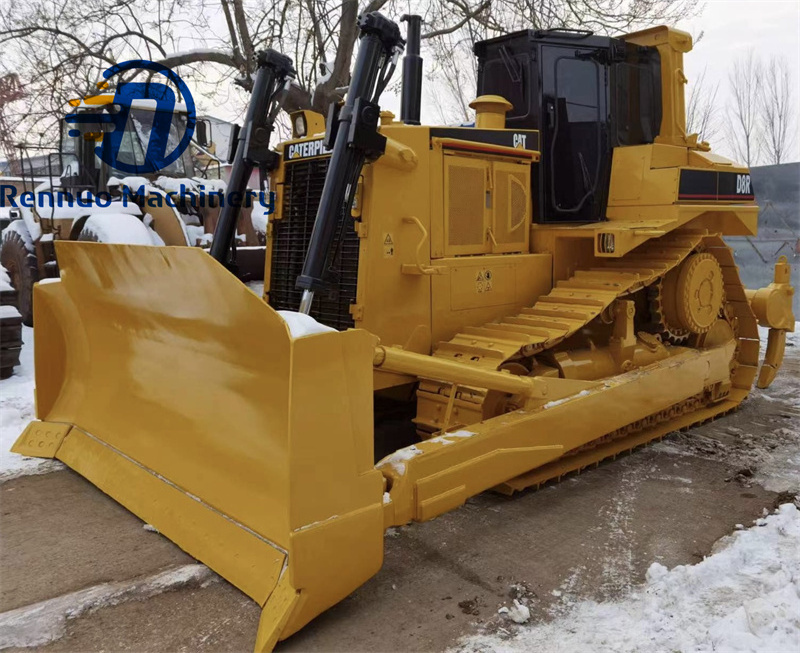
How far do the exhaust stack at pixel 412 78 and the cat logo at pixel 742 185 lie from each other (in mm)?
2788

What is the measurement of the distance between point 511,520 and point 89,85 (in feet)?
35.2

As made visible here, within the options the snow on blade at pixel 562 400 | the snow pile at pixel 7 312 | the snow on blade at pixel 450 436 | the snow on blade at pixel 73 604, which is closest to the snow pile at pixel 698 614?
the snow on blade at pixel 450 436

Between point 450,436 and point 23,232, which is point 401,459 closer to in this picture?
point 450,436

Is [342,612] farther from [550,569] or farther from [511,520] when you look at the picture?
[511,520]

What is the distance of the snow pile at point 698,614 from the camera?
281cm

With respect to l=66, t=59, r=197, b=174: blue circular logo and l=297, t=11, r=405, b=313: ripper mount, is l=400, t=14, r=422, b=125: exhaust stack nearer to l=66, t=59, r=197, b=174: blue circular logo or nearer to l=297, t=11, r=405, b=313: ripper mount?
l=297, t=11, r=405, b=313: ripper mount

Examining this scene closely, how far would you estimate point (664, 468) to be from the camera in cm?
491

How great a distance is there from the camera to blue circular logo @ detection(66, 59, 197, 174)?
9695 mm

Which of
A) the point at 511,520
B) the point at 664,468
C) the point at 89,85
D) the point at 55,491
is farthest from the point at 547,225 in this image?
the point at 89,85

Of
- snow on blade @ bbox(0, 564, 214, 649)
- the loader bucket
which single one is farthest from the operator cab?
snow on blade @ bbox(0, 564, 214, 649)

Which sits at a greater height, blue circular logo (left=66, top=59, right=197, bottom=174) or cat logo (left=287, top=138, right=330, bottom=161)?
blue circular logo (left=66, top=59, right=197, bottom=174)

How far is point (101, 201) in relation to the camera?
941 centimetres

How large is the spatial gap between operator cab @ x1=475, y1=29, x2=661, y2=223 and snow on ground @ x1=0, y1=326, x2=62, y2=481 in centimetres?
395

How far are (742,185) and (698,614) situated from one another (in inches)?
162
